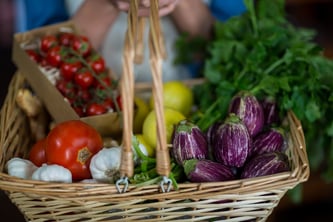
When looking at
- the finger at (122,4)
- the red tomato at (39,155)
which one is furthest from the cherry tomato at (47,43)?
the red tomato at (39,155)

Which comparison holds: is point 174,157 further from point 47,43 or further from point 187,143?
point 47,43

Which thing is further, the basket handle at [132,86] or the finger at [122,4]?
the finger at [122,4]

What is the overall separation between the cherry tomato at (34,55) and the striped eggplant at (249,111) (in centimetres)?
35

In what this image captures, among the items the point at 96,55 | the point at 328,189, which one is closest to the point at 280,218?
the point at 328,189

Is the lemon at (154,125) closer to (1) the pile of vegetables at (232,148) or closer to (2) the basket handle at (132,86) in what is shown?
(1) the pile of vegetables at (232,148)

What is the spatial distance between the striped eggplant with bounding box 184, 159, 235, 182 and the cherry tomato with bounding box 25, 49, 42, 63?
1.24 ft

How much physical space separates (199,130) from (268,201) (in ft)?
0.44

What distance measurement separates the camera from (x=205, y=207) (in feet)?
2.66

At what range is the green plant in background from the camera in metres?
1.00

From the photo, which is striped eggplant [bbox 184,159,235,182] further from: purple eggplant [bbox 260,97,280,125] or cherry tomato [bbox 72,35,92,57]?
cherry tomato [bbox 72,35,92,57]

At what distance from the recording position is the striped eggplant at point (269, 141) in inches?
35.7

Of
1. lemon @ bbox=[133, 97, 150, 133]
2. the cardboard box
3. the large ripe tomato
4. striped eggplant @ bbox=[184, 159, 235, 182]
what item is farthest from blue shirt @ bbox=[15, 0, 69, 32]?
striped eggplant @ bbox=[184, 159, 235, 182]

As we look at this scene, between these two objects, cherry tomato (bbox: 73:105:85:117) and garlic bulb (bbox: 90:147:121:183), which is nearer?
garlic bulb (bbox: 90:147:121:183)

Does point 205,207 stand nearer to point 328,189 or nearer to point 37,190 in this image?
point 37,190
